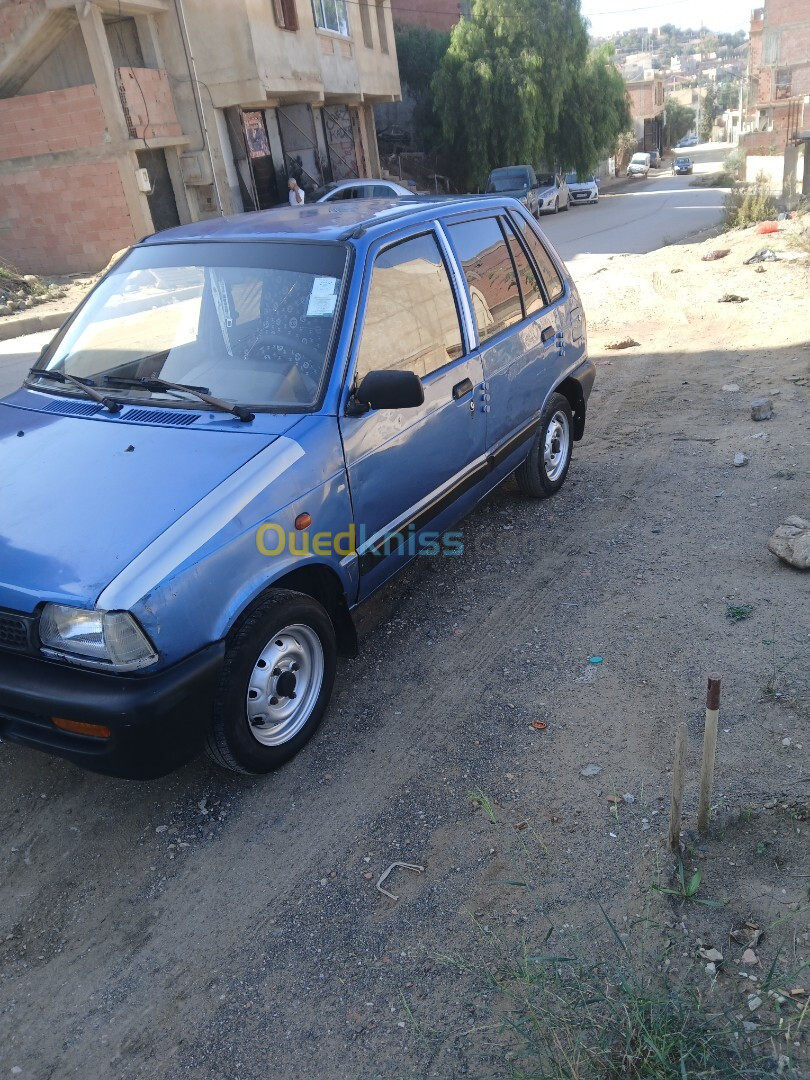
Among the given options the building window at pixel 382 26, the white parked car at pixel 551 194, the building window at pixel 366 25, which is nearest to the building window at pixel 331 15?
the building window at pixel 366 25

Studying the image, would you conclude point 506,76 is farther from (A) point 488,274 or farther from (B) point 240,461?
(B) point 240,461

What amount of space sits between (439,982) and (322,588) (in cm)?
158

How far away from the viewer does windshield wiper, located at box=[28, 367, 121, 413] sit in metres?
3.49

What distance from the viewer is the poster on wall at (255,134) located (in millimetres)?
22984

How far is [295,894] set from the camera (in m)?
2.85

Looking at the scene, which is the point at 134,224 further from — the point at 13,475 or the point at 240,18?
the point at 13,475

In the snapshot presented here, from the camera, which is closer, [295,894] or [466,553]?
[295,894]

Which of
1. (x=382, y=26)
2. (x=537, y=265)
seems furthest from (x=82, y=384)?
(x=382, y=26)

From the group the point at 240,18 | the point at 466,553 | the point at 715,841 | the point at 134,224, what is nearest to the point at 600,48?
the point at 240,18

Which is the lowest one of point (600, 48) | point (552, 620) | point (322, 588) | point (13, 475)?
point (552, 620)

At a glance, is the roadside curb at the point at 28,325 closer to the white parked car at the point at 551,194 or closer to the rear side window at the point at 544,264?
the rear side window at the point at 544,264

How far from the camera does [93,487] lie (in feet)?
9.86

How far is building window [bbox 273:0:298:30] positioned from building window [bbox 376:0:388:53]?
8230mm

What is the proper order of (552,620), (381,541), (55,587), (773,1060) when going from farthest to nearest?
(552,620), (381,541), (55,587), (773,1060)
